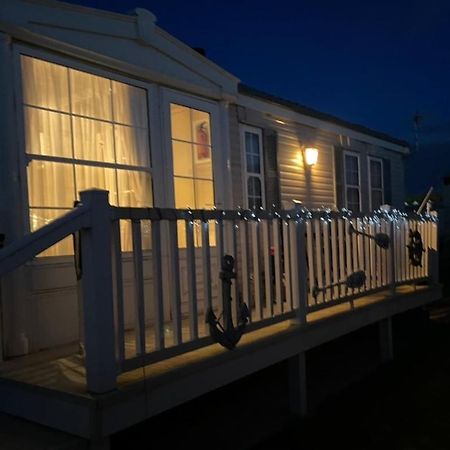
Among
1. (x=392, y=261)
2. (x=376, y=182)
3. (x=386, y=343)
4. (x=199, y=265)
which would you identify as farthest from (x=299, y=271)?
(x=376, y=182)

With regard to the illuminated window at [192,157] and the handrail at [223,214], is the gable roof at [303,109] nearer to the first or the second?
the illuminated window at [192,157]

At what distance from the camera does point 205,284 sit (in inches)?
135

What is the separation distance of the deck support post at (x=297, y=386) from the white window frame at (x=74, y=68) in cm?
200

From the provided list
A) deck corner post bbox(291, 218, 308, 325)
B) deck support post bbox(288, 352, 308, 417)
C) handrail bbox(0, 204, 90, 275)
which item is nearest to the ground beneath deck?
deck support post bbox(288, 352, 308, 417)

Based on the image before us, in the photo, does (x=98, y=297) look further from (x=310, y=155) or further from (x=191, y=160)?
(x=310, y=155)

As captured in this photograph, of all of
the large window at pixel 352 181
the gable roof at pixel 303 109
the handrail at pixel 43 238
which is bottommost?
the handrail at pixel 43 238

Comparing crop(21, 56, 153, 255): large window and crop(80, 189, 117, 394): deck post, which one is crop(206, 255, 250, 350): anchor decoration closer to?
crop(80, 189, 117, 394): deck post

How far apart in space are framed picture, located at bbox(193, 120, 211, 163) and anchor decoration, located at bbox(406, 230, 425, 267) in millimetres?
2469

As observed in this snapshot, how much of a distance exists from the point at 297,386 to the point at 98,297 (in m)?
2.30

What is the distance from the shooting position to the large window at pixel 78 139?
170 inches

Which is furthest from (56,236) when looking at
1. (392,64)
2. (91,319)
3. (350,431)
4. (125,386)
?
(392,64)

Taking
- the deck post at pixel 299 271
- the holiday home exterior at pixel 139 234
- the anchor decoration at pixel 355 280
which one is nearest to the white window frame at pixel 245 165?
the holiday home exterior at pixel 139 234

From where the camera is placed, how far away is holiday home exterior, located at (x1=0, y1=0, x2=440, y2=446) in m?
2.81

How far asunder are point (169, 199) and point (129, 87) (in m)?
1.11
